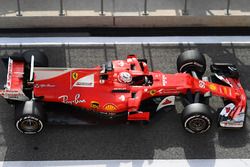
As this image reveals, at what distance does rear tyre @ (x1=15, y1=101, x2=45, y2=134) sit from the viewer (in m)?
8.92

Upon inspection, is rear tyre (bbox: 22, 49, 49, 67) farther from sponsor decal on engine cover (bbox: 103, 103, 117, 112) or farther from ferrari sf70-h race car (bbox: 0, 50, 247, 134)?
sponsor decal on engine cover (bbox: 103, 103, 117, 112)

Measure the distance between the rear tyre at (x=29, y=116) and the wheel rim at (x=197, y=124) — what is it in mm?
Result: 2460

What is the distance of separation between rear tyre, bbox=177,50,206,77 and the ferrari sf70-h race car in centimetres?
48

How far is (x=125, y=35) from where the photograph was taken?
11734 mm

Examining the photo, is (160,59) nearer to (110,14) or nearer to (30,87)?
(110,14)

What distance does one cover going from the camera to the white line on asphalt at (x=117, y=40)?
11.4 meters

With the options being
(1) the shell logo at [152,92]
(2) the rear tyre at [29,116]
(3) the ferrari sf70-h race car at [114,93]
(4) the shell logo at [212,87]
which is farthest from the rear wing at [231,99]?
(2) the rear tyre at [29,116]

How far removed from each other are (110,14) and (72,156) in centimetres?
389

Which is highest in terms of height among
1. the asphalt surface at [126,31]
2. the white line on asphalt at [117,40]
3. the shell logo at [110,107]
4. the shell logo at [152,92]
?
the asphalt surface at [126,31]

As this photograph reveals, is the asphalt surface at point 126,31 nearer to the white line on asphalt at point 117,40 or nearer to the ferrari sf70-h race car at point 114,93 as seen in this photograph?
the white line on asphalt at point 117,40

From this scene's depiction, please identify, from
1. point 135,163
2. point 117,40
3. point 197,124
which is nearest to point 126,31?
point 117,40

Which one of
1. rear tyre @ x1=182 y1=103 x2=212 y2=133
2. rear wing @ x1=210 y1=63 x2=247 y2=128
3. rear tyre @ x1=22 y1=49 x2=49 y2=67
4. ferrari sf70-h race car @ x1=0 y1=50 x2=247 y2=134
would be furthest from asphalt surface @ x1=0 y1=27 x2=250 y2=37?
rear tyre @ x1=182 y1=103 x2=212 y2=133

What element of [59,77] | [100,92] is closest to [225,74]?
[100,92]

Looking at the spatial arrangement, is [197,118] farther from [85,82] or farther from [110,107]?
[85,82]
